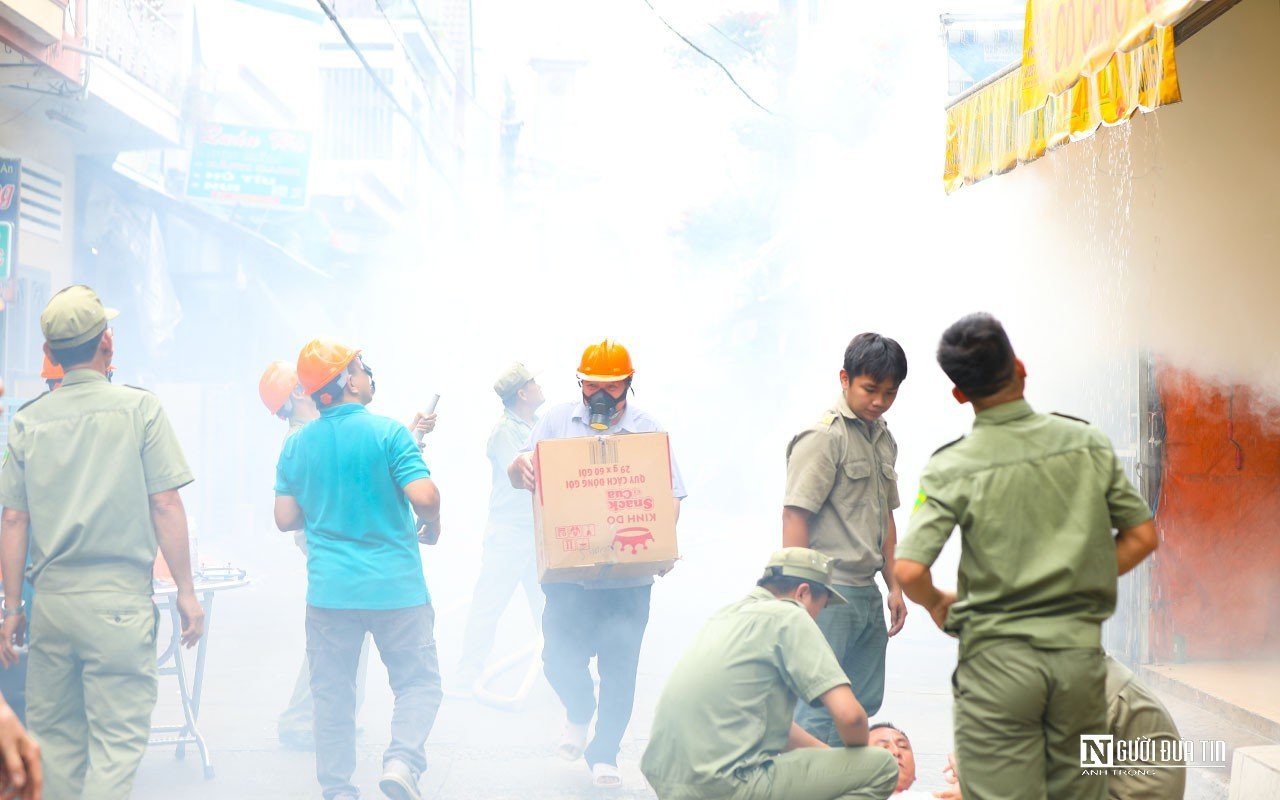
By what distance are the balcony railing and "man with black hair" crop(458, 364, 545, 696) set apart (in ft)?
22.6

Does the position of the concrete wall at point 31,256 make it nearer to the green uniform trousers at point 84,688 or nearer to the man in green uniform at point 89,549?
the man in green uniform at point 89,549

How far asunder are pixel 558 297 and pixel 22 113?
19.6 meters

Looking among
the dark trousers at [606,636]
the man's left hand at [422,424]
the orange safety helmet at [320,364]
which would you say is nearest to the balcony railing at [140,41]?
the man's left hand at [422,424]

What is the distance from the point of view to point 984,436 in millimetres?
2904

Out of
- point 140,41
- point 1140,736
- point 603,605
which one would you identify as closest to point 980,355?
point 1140,736

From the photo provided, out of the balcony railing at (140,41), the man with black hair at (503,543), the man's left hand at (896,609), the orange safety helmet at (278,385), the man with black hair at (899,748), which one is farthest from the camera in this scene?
the balcony railing at (140,41)

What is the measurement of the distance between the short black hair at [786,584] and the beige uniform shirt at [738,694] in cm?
12

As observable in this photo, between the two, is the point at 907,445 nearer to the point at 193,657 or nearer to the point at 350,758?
the point at 193,657

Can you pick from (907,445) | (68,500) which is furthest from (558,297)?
(68,500)

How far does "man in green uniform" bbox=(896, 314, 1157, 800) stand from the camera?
279 cm

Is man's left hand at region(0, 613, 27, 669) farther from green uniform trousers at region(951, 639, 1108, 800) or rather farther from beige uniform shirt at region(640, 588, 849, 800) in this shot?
green uniform trousers at region(951, 639, 1108, 800)

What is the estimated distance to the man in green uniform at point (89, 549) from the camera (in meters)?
3.92

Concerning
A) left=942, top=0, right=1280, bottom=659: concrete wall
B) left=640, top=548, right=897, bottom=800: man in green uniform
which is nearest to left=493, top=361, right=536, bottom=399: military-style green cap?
left=942, top=0, right=1280, bottom=659: concrete wall

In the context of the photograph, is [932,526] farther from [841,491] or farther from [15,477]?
[15,477]
